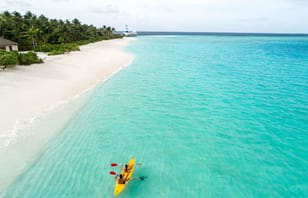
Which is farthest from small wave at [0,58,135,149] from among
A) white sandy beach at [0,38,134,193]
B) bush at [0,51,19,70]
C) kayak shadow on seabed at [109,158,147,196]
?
bush at [0,51,19,70]

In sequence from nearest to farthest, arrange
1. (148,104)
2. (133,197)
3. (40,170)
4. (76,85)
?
(133,197) → (40,170) → (148,104) → (76,85)

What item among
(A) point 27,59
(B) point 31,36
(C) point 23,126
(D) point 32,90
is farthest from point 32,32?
(C) point 23,126

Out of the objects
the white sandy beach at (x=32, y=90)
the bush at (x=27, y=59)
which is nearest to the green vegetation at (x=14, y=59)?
the bush at (x=27, y=59)

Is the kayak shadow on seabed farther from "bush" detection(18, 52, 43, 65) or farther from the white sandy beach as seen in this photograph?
"bush" detection(18, 52, 43, 65)

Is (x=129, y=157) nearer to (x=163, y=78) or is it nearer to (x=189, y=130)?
(x=189, y=130)

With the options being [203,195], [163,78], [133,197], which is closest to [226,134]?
[203,195]

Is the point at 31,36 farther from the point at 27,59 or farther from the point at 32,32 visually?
the point at 27,59
